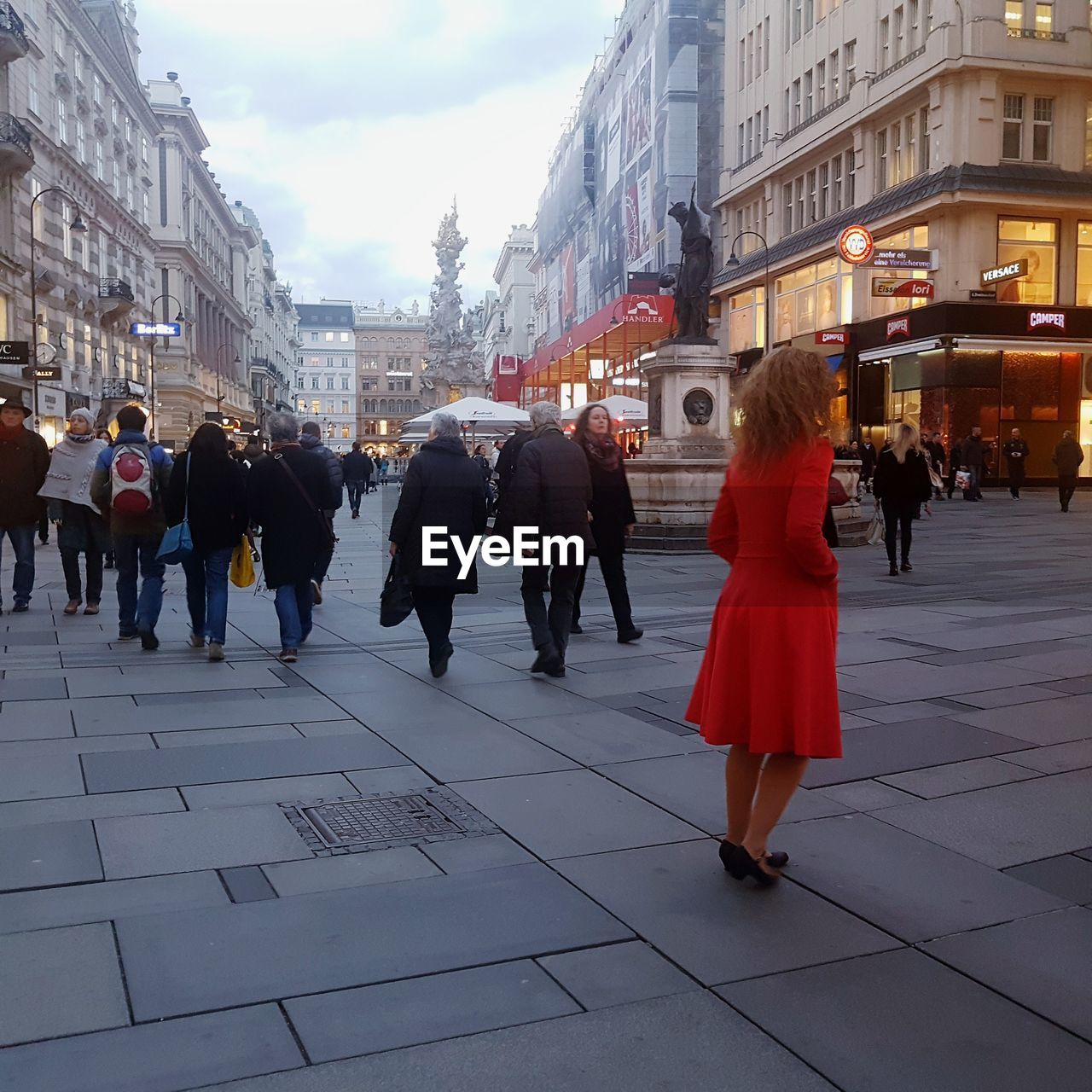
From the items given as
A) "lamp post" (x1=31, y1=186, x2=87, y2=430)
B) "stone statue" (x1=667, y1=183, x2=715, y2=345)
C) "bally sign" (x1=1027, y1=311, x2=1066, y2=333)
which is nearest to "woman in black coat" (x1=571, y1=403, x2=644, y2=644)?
"stone statue" (x1=667, y1=183, x2=715, y2=345)

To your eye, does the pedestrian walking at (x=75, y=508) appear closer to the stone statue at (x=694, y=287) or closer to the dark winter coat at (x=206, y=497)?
the dark winter coat at (x=206, y=497)

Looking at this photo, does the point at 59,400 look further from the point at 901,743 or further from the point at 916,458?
the point at 901,743

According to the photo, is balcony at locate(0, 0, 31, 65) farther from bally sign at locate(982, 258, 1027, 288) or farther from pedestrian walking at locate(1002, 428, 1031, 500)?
pedestrian walking at locate(1002, 428, 1031, 500)

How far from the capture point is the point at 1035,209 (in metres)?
34.9

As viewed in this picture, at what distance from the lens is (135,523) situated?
9.36m

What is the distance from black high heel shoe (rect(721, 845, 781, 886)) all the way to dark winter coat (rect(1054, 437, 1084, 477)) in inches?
885

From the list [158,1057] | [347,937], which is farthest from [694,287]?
[158,1057]

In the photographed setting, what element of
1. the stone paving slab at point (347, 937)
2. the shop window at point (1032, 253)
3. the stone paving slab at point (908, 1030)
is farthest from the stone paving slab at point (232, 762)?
the shop window at point (1032, 253)

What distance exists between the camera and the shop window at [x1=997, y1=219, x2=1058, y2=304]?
34906 mm

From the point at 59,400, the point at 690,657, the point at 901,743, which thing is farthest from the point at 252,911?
the point at 59,400

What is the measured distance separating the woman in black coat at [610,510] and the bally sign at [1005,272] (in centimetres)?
2732

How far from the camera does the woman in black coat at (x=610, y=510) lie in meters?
8.98

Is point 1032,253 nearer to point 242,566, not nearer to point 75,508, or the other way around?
point 75,508

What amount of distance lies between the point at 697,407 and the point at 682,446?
0.76 m
